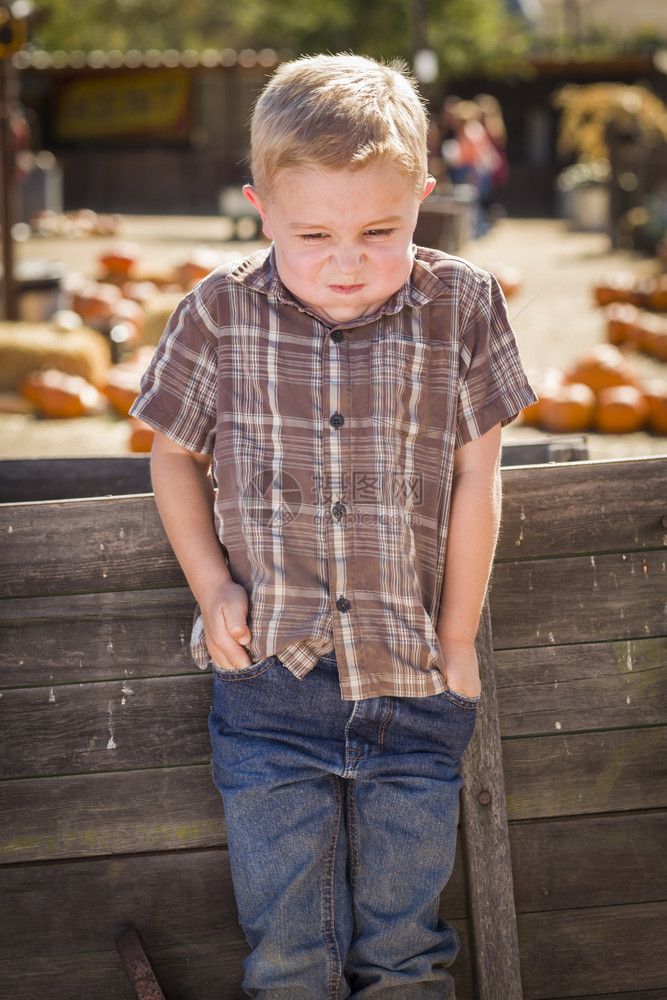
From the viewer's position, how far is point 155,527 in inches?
75.9

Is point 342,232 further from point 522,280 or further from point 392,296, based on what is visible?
point 522,280

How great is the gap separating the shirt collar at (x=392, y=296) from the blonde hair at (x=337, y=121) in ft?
0.45

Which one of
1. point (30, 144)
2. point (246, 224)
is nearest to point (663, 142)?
point (246, 224)

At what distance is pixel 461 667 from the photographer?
1744 millimetres

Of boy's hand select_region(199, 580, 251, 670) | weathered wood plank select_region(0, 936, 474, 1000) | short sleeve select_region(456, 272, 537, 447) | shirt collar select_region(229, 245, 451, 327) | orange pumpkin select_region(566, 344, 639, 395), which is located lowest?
weathered wood plank select_region(0, 936, 474, 1000)

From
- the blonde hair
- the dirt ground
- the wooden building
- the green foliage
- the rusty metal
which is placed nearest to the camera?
the blonde hair

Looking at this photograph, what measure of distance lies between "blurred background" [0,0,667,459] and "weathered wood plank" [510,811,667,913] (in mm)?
936

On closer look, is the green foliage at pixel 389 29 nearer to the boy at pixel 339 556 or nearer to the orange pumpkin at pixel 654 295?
the orange pumpkin at pixel 654 295

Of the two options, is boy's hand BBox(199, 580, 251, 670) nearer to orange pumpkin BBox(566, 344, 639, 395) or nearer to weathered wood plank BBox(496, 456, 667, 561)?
weathered wood plank BBox(496, 456, 667, 561)

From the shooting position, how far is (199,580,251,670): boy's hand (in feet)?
5.55

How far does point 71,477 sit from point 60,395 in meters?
4.10

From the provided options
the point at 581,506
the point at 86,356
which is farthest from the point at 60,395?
the point at 581,506

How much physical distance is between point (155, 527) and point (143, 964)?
80 centimetres

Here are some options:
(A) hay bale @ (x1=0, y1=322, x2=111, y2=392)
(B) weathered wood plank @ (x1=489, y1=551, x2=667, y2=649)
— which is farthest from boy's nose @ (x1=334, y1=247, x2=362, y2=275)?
(A) hay bale @ (x1=0, y1=322, x2=111, y2=392)
